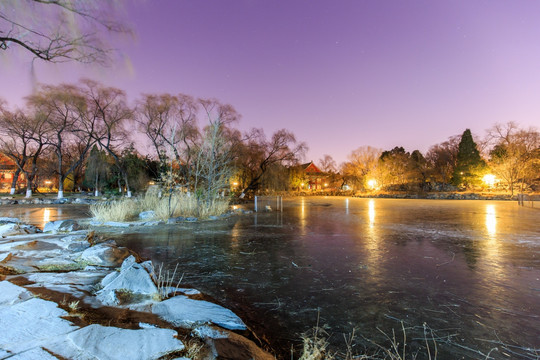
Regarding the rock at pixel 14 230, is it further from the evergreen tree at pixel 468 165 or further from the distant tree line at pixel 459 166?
the evergreen tree at pixel 468 165

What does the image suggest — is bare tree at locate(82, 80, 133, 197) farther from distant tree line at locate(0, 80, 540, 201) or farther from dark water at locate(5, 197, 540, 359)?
dark water at locate(5, 197, 540, 359)

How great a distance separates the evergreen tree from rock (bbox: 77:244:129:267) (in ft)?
151

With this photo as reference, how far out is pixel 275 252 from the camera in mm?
6238

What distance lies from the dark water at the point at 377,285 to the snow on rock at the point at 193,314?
1.00ft

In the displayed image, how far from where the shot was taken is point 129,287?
3291mm

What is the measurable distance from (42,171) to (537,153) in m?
67.0

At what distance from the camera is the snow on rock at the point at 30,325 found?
1.94 metres

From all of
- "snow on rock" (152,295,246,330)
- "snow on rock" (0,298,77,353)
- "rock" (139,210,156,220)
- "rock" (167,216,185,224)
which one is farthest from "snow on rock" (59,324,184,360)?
Result: "rock" (139,210,156,220)

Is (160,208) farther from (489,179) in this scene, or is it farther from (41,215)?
(489,179)

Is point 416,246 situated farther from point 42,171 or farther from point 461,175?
point 42,171

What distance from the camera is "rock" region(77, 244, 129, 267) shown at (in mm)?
4699

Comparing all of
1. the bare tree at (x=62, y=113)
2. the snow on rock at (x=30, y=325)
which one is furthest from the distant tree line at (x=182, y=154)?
the snow on rock at (x=30, y=325)

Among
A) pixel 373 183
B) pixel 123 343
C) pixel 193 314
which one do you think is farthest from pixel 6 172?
pixel 123 343

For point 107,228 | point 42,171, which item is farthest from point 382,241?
point 42,171
